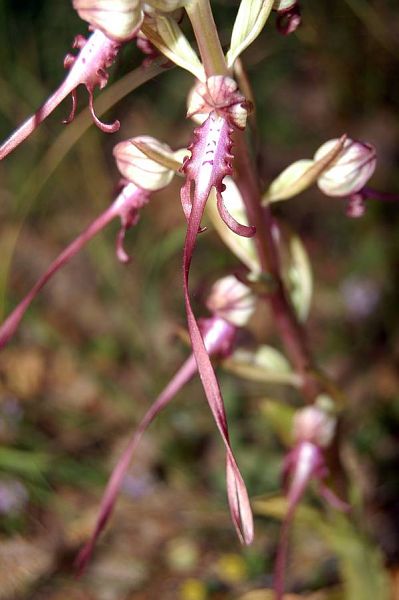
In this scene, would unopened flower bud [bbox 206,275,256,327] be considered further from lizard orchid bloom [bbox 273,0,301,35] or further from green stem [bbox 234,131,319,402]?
lizard orchid bloom [bbox 273,0,301,35]

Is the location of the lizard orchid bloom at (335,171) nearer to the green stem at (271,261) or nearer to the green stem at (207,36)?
the green stem at (271,261)

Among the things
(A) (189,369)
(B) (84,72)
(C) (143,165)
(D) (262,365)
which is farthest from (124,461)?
(B) (84,72)

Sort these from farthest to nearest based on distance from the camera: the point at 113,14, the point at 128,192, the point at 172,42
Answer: the point at 128,192 < the point at 172,42 < the point at 113,14

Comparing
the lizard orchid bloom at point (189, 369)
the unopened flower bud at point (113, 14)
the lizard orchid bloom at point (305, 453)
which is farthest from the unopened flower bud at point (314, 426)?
the unopened flower bud at point (113, 14)

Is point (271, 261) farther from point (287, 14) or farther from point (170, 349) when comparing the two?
point (170, 349)

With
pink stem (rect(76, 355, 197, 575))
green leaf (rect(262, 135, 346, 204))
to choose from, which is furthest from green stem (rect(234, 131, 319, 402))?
pink stem (rect(76, 355, 197, 575))
